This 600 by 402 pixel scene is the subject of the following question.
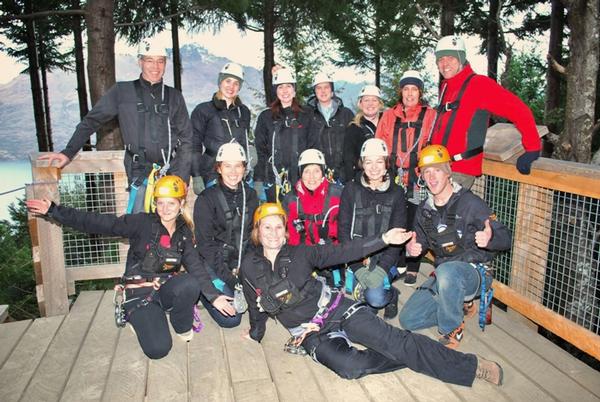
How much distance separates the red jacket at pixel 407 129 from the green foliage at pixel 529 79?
16333mm

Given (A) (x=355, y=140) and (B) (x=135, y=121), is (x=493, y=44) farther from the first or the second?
(B) (x=135, y=121)

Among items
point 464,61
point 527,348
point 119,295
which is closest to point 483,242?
point 527,348

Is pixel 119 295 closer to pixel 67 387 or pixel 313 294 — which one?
pixel 67 387

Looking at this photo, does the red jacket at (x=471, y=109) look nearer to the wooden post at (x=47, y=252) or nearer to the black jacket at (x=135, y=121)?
the black jacket at (x=135, y=121)

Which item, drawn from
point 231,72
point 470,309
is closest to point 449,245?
point 470,309

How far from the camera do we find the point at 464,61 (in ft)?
15.1

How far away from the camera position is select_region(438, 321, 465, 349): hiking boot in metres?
3.86

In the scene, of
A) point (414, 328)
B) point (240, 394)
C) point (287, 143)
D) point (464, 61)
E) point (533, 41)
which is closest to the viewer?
point (240, 394)

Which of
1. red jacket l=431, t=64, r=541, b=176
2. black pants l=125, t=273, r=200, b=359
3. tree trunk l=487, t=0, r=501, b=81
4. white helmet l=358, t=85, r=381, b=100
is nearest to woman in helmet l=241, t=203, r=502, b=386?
black pants l=125, t=273, r=200, b=359

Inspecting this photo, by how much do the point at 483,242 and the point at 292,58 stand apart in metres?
17.7

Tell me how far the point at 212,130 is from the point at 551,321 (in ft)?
12.7

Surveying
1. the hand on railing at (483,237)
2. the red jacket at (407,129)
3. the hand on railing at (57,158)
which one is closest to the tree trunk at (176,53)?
the hand on railing at (57,158)

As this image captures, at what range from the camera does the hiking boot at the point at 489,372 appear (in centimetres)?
331

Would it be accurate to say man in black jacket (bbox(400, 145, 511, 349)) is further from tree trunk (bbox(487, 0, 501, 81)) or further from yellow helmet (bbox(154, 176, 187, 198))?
tree trunk (bbox(487, 0, 501, 81))
